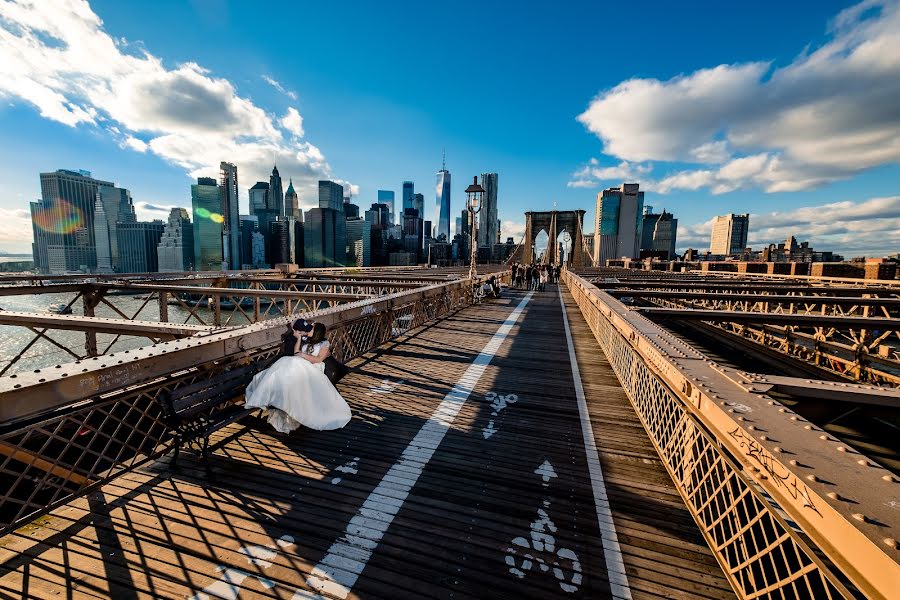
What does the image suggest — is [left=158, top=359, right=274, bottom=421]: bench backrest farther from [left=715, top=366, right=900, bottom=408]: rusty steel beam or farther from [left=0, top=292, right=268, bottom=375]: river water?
[left=0, top=292, right=268, bottom=375]: river water

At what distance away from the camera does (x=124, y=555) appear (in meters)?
2.85

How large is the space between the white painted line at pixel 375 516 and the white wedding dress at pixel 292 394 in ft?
4.28

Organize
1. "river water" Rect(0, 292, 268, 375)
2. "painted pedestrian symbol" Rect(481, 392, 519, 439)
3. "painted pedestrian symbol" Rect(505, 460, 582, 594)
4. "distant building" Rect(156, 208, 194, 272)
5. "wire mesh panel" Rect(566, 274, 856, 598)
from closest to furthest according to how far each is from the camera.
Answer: "wire mesh panel" Rect(566, 274, 856, 598) → "painted pedestrian symbol" Rect(505, 460, 582, 594) → "painted pedestrian symbol" Rect(481, 392, 519, 439) → "river water" Rect(0, 292, 268, 375) → "distant building" Rect(156, 208, 194, 272)

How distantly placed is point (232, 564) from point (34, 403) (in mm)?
1894

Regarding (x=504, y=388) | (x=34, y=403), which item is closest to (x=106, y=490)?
(x=34, y=403)

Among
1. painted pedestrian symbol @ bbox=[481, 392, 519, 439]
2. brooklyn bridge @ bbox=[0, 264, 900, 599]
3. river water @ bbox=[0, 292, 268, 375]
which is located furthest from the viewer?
river water @ bbox=[0, 292, 268, 375]

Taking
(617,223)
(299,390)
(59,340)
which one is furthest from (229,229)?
(299,390)

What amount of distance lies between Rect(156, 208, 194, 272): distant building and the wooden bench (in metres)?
168

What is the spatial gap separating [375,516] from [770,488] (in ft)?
9.70

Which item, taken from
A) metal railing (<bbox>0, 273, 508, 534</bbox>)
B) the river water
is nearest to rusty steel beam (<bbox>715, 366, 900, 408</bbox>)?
metal railing (<bbox>0, 273, 508, 534</bbox>)

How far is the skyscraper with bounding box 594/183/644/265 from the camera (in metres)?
148

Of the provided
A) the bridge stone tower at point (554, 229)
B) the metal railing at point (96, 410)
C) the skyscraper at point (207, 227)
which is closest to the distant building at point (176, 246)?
the skyscraper at point (207, 227)

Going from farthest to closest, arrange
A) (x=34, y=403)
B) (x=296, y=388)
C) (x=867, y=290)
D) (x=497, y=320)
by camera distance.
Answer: (x=867, y=290), (x=497, y=320), (x=296, y=388), (x=34, y=403)

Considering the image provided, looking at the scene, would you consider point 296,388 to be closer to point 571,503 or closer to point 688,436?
point 571,503
